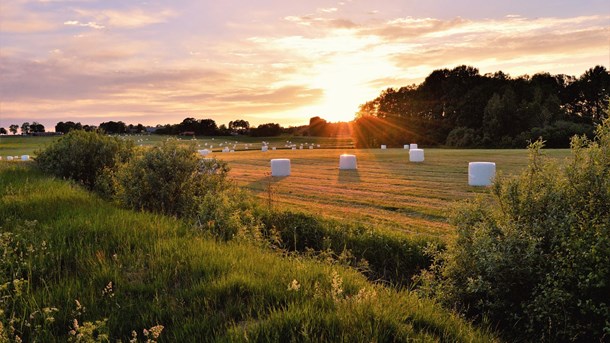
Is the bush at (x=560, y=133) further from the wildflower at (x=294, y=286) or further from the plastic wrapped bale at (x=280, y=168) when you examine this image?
the wildflower at (x=294, y=286)

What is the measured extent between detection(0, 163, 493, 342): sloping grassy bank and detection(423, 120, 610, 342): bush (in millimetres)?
1569

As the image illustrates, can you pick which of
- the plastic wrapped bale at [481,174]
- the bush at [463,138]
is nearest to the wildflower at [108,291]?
the plastic wrapped bale at [481,174]

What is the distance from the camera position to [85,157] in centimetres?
1642

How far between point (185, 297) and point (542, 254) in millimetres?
4852

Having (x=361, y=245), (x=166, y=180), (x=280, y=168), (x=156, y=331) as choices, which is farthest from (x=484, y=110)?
(x=156, y=331)

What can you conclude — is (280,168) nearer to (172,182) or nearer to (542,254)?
(172,182)

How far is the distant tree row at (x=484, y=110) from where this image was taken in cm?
7519

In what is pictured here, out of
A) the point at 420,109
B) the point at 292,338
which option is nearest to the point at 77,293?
the point at 292,338

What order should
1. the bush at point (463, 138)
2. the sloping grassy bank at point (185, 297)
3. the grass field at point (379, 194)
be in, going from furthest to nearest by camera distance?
the bush at point (463, 138) → the grass field at point (379, 194) → the sloping grassy bank at point (185, 297)

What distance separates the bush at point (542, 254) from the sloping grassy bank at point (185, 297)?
5.15ft

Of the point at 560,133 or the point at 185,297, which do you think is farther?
the point at 560,133

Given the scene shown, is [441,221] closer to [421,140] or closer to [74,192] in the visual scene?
[74,192]

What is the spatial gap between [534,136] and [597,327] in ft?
230

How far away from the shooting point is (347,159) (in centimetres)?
Answer: 2944
